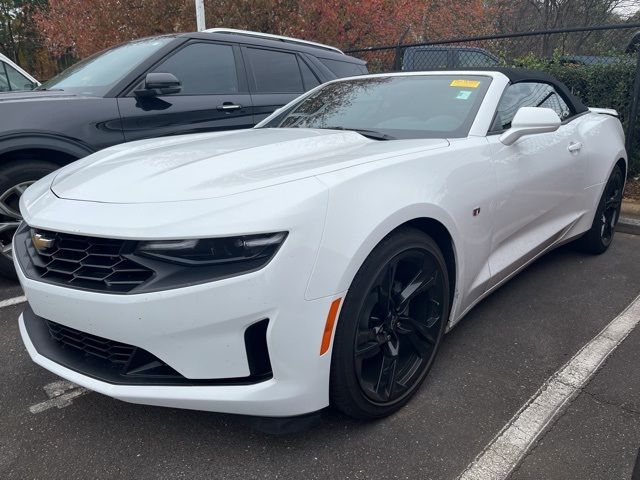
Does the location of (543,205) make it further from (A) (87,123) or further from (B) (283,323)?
(A) (87,123)

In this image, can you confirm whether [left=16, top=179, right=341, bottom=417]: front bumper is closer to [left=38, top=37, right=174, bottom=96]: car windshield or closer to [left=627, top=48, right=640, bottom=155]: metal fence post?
[left=38, top=37, right=174, bottom=96]: car windshield

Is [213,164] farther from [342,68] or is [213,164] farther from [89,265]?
[342,68]

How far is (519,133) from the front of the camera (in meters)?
2.66

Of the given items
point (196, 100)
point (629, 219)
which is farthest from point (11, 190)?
point (629, 219)

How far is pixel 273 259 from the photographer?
163cm

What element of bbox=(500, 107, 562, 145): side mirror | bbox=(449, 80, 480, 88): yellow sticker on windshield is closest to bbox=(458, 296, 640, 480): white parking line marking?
bbox=(500, 107, 562, 145): side mirror

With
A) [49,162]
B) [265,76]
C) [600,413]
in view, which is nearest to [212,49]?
[265,76]

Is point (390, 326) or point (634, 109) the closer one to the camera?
point (390, 326)

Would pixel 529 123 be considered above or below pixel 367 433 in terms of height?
above

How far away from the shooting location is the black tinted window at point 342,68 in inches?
207

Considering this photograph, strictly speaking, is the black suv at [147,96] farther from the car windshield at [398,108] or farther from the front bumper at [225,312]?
the front bumper at [225,312]

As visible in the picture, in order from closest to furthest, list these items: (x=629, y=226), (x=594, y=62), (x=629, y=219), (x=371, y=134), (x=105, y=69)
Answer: (x=371, y=134) → (x=105, y=69) → (x=629, y=226) → (x=629, y=219) → (x=594, y=62)

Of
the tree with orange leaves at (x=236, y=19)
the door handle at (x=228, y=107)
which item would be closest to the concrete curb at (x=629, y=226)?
the door handle at (x=228, y=107)

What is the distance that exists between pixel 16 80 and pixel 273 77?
3414mm
